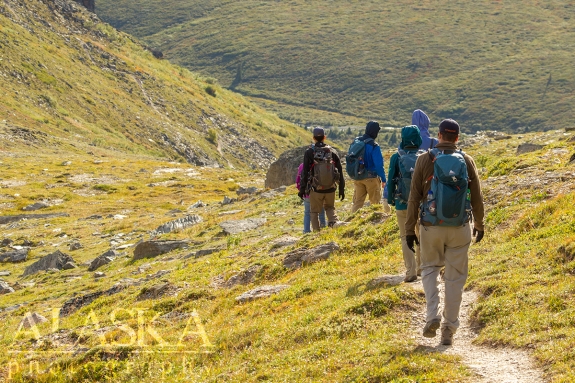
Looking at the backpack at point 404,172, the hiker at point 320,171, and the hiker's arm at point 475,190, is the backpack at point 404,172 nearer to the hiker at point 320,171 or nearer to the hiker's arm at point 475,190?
the hiker's arm at point 475,190

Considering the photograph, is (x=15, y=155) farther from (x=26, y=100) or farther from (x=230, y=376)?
(x=230, y=376)

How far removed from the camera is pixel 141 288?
17.6 meters

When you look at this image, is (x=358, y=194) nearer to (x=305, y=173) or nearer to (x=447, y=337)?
(x=305, y=173)

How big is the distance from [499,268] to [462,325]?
6.74 ft

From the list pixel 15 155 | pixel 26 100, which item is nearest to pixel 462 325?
pixel 15 155

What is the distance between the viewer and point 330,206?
61.0ft

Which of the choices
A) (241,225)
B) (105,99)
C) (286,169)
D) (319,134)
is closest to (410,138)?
(319,134)

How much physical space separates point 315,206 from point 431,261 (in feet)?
27.5

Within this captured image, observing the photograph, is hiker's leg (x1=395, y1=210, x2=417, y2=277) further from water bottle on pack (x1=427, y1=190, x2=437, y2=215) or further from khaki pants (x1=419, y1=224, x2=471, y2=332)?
water bottle on pack (x1=427, y1=190, x2=437, y2=215)

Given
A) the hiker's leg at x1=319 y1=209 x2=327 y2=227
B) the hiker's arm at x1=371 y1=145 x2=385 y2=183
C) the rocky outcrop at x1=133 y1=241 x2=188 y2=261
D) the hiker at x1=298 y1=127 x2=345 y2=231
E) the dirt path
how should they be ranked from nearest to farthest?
the dirt path < the hiker's arm at x1=371 y1=145 x2=385 y2=183 < the hiker at x1=298 y1=127 x2=345 y2=231 < the hiker's leg at x1=319 y1=209 x2=327 y2=227 < the rocky outcrop at x1=133 y1=241 x2=188 y2=261

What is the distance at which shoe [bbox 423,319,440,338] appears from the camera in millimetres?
9852

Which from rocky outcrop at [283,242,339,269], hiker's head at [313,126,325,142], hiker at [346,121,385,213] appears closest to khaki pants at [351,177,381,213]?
hiker at [346,121,385,213]

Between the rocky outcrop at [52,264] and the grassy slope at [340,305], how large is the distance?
0.95 m

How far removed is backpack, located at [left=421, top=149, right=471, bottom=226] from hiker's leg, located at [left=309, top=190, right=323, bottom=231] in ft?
26.9
